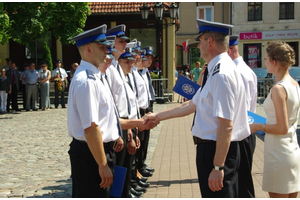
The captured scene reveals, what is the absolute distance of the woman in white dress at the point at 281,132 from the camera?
434 cm

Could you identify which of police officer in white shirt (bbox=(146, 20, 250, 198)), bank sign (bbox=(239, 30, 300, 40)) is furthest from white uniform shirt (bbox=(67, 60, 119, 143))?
bank sign (bbox=(239, 30, 300, 40))

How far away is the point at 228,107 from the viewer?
11.5 ft

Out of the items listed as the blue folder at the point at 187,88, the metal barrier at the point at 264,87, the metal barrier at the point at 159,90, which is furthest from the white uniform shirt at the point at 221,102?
the metal barrier at the point at 159,90

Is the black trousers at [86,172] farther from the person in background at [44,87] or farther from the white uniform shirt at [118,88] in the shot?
the person in background at [44,87]

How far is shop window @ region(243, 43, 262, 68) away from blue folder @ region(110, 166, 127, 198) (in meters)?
42.7

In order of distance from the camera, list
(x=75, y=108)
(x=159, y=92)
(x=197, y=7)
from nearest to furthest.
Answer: (x=75, y=108) → (x=159, y=92) → (x=197, y=7)

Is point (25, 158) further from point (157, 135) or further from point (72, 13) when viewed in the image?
point (72, 13)

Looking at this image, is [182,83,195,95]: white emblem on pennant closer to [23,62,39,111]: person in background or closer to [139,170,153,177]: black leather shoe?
[139,170,153,177]: black leather shoe

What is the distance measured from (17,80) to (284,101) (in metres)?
18.3

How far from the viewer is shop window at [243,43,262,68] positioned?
45344 mm

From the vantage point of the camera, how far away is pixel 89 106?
3627 millimetres

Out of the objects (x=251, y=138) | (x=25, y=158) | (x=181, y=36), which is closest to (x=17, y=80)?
(x=25, y=158)

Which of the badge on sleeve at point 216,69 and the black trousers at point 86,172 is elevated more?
the badge on sleeve at point 216,69

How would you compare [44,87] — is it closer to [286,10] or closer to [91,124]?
[91,124]
